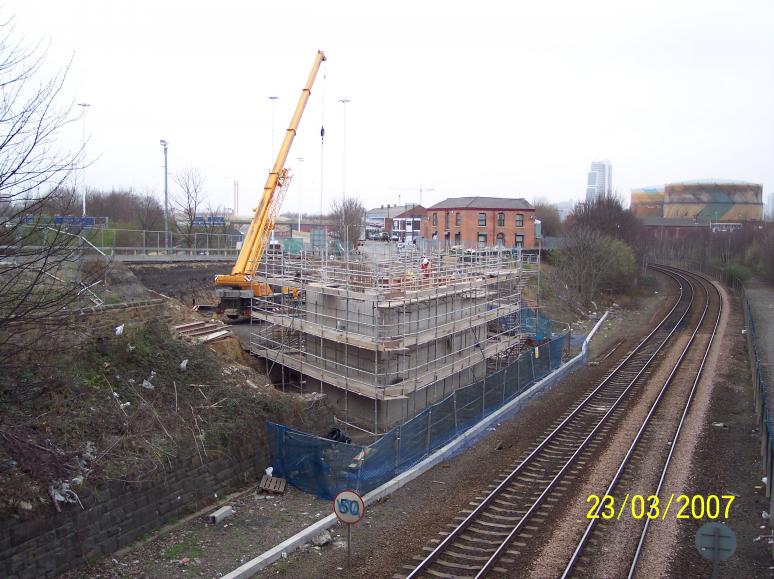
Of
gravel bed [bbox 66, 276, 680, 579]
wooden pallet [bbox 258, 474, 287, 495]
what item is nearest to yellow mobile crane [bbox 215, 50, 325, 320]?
wooden pallet [bbox 258, 474, 287, 495]

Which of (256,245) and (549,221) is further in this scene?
(549,221)

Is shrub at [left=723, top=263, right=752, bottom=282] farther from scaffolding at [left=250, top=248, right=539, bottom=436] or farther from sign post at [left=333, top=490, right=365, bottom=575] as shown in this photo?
sign post at [left=333, top=490, right=365, bottom=575]

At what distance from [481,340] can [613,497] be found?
9487 mm

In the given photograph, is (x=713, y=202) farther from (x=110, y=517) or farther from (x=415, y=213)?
(x=110, y=517)

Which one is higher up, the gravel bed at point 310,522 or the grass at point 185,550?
the grass at point 185,550

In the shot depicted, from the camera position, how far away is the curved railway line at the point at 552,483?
10367mm

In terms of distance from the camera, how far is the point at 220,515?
37.5 ft

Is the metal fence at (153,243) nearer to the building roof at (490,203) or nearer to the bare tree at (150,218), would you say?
the bare tree at (150,218)

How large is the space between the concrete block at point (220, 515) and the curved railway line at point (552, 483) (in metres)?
3.63

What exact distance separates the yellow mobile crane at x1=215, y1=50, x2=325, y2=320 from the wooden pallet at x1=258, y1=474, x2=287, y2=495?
31.9ft

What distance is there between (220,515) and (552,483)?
22.9ft

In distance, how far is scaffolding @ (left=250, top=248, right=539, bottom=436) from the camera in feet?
55.2

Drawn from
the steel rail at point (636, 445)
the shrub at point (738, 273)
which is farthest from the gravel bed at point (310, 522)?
the shrub at point (738, 273)

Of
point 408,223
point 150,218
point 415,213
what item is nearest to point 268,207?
point 150,218
